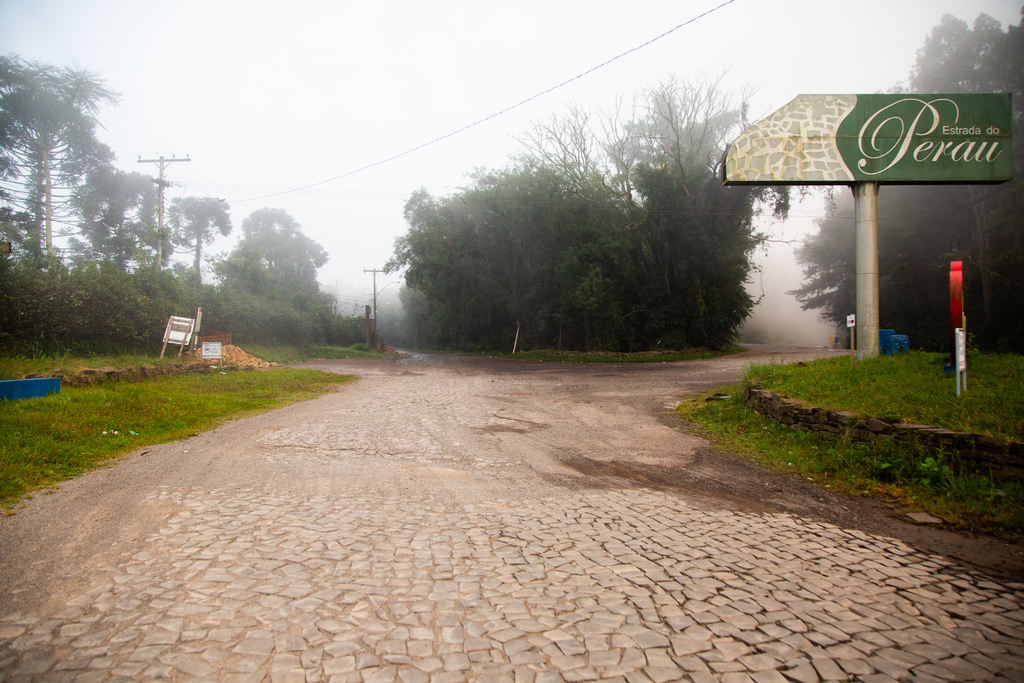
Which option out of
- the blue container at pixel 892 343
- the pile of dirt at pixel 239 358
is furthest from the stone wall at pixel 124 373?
the blue container at pixel 892 343

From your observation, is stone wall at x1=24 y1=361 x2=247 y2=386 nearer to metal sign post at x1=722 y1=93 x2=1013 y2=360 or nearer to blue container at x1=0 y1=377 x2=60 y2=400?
blue container at x1=0 y1=377 x2=60 y2=400

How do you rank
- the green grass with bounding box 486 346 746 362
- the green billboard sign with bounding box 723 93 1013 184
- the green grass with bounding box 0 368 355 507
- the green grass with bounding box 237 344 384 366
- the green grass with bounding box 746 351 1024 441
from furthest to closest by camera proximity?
1. the green grass with bounding box 237 344 384 366
2. the green grass with bounding box 486 346 746 362
3. the green billboard sign with bounding box 723 93 1013 184
4. the green grass with bounding box 0 368 355 507
5. the green grass with bounding box 746 351 1024 441

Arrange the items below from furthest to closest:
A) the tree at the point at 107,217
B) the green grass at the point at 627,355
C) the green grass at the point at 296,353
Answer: the tree at the point at 107,217, the green grass at the point at 296,353, the green grass at the point at 627,355

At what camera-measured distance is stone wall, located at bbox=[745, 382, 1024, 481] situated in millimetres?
4043

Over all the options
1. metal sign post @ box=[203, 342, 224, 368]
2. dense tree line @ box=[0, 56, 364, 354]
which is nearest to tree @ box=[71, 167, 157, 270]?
dense tree line @ box=[0, 56, 364, 354]

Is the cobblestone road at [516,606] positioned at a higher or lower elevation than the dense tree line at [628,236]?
lower

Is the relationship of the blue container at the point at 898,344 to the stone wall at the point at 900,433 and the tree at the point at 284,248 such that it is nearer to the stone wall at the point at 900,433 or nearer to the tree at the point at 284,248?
the stone wall at the point at 900,433

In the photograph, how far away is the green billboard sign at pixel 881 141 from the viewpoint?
955 centimetres

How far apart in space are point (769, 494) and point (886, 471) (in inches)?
49.0

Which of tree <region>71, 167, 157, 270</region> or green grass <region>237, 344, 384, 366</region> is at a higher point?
tree <region>71, 167, 157, 270</region>

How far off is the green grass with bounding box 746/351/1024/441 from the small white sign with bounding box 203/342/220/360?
1564 centimetres

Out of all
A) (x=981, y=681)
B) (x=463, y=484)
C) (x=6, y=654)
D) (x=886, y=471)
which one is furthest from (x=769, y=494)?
(x=6, y=654)

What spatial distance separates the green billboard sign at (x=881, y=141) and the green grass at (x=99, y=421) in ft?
38.3

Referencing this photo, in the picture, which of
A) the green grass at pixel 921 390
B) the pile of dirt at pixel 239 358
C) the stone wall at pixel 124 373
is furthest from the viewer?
the pile of dirt at pixel 239 358
